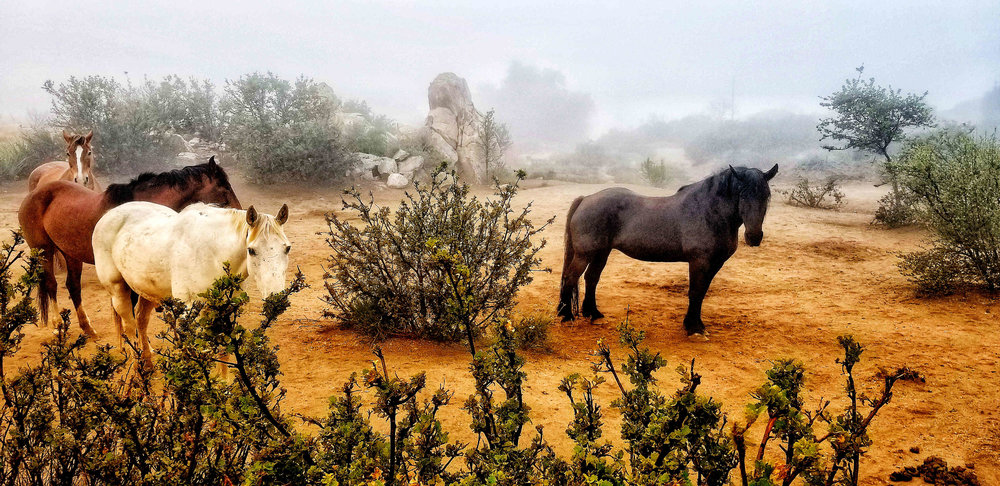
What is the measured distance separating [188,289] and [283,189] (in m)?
12.6

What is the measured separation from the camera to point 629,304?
588 centimetres

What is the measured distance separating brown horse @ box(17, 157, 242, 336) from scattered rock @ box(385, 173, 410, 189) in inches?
462

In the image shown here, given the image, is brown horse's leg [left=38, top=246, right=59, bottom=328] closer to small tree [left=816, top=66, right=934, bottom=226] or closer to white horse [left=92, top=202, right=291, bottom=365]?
white horse [left=92, top=202, right=291, bottom=365]

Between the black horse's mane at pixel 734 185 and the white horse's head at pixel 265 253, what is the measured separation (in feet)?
13.5

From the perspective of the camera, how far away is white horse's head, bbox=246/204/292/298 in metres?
3.05

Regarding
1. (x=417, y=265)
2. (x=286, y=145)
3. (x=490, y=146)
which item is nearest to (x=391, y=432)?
(x=417, y=265)

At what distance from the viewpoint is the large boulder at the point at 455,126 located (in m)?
22.1

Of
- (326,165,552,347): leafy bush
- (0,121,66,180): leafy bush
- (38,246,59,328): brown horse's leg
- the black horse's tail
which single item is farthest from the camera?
(0,121,66,180): leafy bush

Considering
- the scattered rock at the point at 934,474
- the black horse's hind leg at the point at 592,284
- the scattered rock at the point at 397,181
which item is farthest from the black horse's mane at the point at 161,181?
the scattered rock at the point at 397,181

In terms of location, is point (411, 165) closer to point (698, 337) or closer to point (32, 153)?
point (32, 153)

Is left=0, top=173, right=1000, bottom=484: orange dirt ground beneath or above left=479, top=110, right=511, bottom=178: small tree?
beneath

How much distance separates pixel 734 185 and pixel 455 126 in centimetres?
2192

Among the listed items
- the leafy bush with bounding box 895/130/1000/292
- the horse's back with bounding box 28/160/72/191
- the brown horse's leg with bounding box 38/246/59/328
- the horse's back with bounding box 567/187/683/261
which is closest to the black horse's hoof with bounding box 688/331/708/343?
the horse's back with bounding box 567/187/683/261

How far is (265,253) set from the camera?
10.2ft
